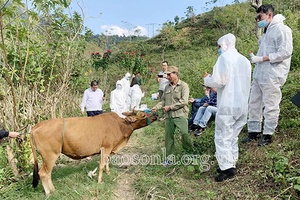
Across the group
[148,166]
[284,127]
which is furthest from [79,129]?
[284,127]

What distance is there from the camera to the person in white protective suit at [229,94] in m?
4.12

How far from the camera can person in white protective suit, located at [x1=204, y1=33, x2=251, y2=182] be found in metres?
4.12

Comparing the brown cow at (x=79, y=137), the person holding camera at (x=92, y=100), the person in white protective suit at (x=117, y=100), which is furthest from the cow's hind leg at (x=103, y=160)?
the person in white protective suit at (x=117, y=100)

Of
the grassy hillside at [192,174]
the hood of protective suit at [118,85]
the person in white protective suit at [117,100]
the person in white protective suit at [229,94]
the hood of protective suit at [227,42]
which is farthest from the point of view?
the hood of protective suit at [118,85]

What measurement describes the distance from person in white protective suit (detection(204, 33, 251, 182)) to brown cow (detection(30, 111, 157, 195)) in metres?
1.52

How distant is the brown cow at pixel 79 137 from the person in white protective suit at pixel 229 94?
1.52 m

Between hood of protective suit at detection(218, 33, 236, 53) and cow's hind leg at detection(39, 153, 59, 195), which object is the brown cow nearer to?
cow's hind leg at detection(39, 153, 59, 195)

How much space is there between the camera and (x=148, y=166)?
18.2 feet

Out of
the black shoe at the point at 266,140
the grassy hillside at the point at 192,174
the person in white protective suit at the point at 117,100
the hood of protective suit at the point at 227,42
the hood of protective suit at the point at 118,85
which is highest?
the hood of protective suit at the point at 227,42

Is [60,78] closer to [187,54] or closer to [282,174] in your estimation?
[282,174]

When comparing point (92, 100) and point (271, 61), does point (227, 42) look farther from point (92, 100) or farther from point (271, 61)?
point (92, 100)

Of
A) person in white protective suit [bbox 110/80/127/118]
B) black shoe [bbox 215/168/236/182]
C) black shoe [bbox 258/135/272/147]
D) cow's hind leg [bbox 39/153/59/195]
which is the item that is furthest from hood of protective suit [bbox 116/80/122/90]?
black shoe [bbox 215/168/236/182]

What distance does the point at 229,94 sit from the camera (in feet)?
13.5

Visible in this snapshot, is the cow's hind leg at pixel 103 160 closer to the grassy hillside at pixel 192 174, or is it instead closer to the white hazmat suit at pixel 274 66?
the grassy hillside at pixel 192 174
